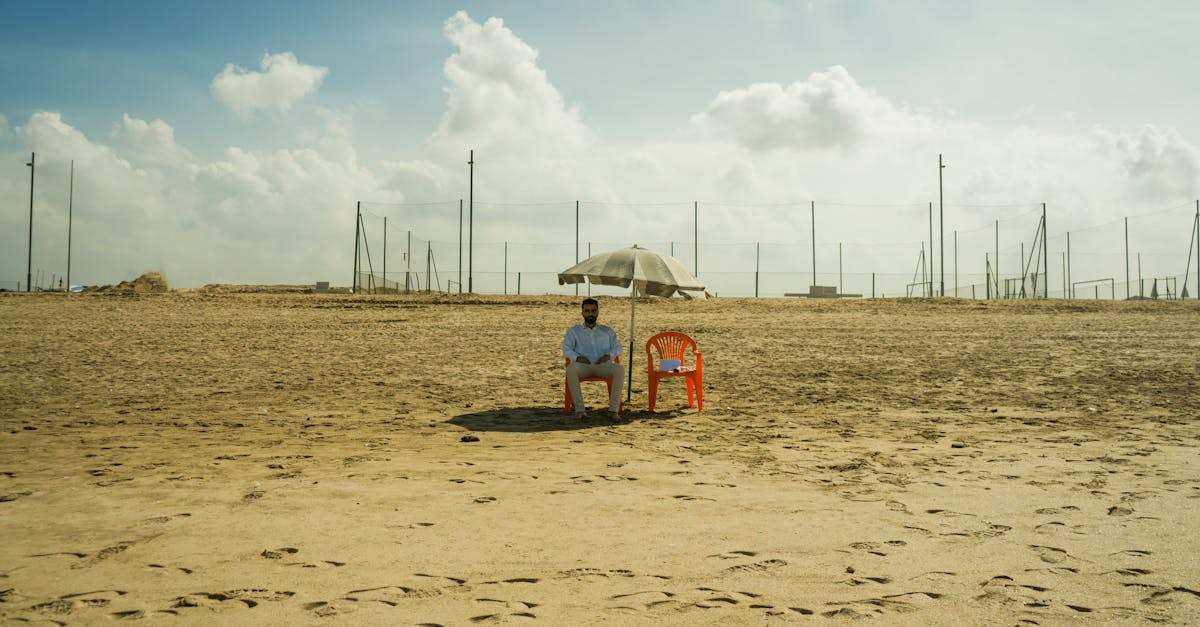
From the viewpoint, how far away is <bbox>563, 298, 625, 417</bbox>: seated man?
9.23 metres

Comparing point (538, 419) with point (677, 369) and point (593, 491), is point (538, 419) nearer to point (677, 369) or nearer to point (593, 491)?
point (677, 369)

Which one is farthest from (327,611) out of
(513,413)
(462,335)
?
(462,335)

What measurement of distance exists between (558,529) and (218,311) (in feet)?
66.9

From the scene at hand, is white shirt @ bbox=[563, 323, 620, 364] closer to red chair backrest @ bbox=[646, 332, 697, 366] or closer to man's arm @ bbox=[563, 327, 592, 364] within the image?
man's arm @ bbox=[563, 327, 592, 364]

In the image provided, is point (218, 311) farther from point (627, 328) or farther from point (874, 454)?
point (874, 454)

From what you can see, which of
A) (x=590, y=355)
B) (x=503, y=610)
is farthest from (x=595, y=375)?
(x=503, y=610)

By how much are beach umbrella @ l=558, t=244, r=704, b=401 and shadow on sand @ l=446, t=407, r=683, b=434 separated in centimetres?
63

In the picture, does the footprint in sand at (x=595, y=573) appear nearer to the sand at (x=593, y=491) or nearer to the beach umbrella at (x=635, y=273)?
the sand at (x=593, y=491)

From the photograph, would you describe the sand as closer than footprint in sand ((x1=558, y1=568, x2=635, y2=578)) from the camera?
Yes

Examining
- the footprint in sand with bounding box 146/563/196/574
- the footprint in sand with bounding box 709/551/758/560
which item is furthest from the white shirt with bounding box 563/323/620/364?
the footprint in sand with bounding box 146/563/196/574

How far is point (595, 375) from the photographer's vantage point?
936 centimetres

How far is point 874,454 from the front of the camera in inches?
280

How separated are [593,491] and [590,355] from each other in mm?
3690

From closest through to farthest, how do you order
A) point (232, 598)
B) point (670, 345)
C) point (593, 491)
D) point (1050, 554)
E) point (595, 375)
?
point (232, 598), point (1050, 554), point (593, 491), point (595, 375), point (670, 345)
